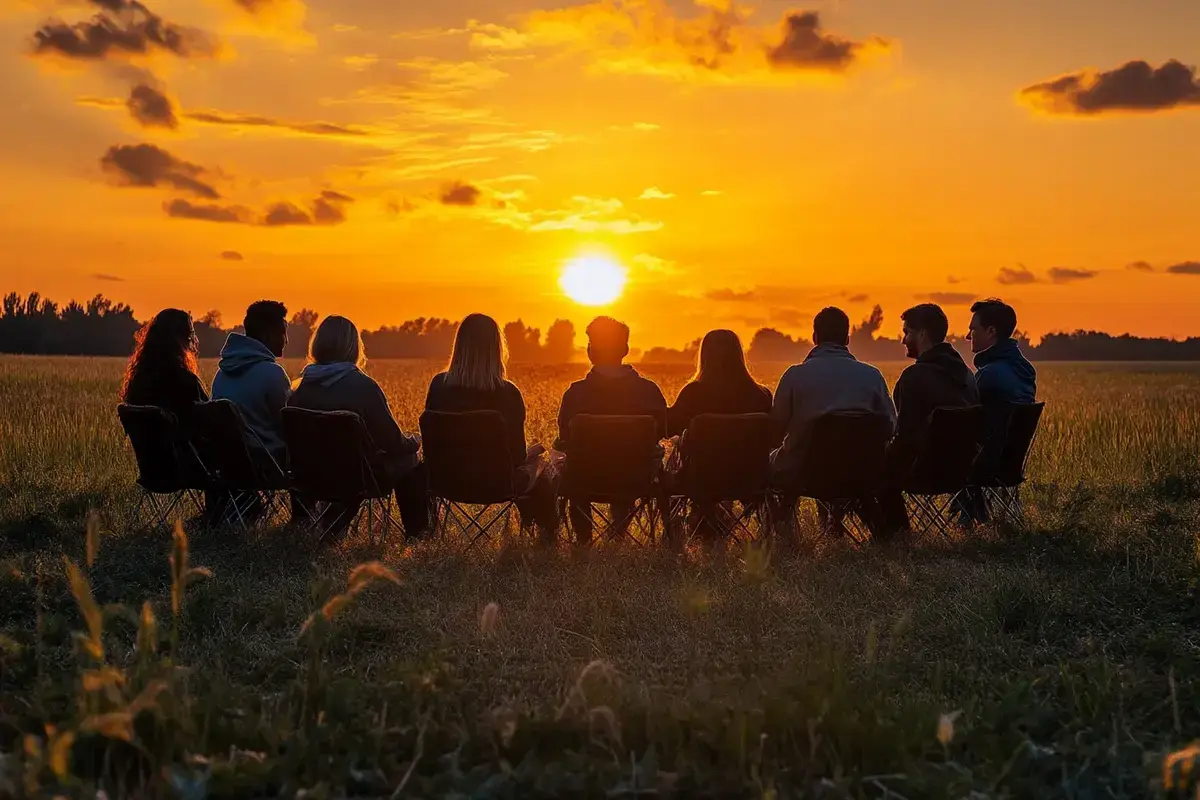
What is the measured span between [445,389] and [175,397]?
6.78 ft

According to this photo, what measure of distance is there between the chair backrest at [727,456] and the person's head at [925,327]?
1576 mm

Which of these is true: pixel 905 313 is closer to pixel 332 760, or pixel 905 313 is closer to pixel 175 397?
pixel 175 397

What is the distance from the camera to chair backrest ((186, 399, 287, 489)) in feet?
25.2

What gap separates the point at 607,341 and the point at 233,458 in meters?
2.74

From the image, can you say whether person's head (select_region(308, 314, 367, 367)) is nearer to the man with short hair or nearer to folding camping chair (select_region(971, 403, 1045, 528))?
the man with short hair

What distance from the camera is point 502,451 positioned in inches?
293

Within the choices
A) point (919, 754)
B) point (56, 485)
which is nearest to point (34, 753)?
point (919, 754)

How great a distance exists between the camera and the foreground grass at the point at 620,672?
3.55 metres

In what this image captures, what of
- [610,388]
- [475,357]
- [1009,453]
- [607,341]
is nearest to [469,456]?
[475,357]

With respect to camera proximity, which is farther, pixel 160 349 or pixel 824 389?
pixel 160 349

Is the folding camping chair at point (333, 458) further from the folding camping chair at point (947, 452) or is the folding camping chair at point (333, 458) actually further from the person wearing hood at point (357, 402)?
the folding camping chair at point (947, 452)

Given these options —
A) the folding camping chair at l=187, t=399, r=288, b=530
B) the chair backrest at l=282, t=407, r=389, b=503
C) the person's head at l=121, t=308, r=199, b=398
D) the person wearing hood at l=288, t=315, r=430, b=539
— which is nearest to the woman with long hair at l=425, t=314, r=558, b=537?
the person wearing hood at l=288, t=315, r=430, b=539

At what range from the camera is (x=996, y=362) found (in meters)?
8.77

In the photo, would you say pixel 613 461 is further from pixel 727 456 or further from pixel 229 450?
pixel 229 450
